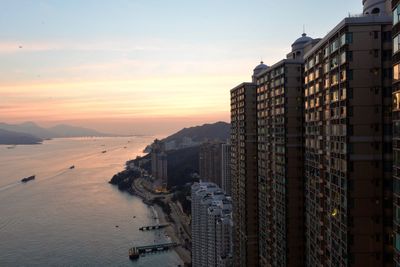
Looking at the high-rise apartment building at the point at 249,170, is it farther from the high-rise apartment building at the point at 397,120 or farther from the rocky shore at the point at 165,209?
the rocky shore at the point at 165,209

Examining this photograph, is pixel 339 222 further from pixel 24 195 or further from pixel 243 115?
pixel 24 195

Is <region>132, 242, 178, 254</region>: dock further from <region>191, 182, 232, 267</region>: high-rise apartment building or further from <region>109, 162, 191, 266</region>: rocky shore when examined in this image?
<region>191, 182, 232, 267</region>: high-rise apartment building

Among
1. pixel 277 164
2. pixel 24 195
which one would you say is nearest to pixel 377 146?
pixel 277 164

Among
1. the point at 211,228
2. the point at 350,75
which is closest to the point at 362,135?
the point at 350,75

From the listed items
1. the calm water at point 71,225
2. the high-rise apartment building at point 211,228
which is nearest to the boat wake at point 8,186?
the calm water at point 71,225

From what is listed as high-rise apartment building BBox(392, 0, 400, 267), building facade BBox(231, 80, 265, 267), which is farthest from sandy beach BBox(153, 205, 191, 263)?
high-rise apartment building BBox(392, 0, 400, 267)

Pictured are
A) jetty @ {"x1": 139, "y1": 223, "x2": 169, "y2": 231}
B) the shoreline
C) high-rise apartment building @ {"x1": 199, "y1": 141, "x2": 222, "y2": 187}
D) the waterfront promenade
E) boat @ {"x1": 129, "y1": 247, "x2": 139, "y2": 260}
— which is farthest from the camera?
high-rise apartment building @ {"x1": 199, "y1": 141, "x2": 222, "y2": 187}
